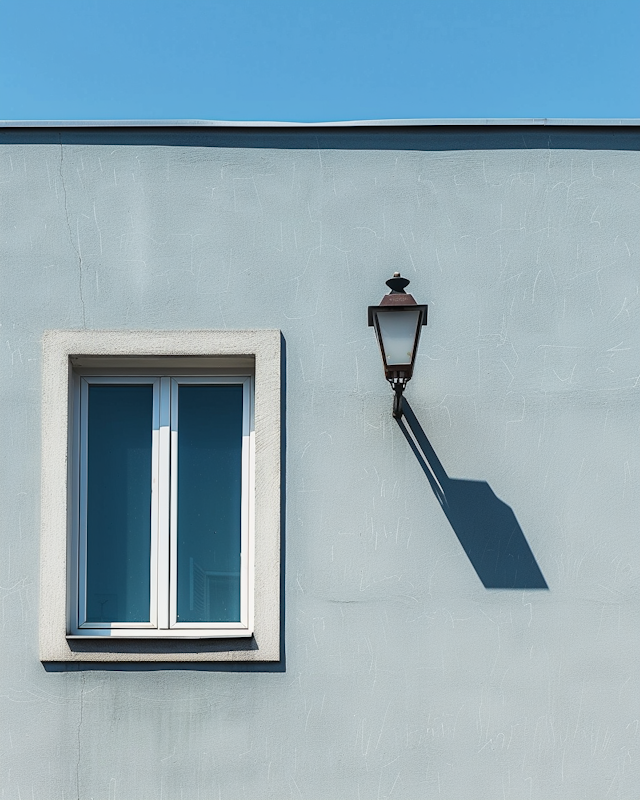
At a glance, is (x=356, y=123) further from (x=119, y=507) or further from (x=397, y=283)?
(x=119, y=507)

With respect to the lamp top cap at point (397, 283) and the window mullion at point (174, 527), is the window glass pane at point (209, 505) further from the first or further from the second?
the lamp top cap at point (397, 283)

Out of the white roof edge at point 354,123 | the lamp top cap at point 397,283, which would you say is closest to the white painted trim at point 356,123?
the white roof edge at point 354,123

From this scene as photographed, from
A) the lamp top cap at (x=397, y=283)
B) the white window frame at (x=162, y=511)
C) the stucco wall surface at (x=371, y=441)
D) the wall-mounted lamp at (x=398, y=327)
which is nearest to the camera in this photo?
the wall-mounted lamp at (x=398, y=327)

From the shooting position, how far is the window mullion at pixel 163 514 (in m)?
3.87

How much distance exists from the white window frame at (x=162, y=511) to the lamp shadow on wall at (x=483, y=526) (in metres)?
0.91

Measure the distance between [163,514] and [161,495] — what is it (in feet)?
0.32

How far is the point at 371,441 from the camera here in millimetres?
3818

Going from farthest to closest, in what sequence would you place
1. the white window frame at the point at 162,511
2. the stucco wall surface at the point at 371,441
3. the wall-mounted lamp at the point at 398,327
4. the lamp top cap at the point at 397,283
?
the white window frame at the point at 162,511, the stucco wall surface at the point at 371,441, the lamp top cap at the point at 397,283, the wall-mounted lamp at the point at 398,327

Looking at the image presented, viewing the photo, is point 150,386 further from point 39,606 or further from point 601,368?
point 601,368

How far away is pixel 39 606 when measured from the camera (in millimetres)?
3734

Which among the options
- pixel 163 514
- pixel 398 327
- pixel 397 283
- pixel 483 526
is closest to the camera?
pixel 398 327

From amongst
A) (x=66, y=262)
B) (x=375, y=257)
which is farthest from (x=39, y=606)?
(x=375, y=257)

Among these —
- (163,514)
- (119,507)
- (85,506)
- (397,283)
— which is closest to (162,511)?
(163,514)

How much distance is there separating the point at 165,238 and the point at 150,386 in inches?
30.7
